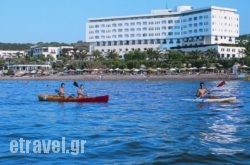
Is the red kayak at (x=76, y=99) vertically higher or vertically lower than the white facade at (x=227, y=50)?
lower

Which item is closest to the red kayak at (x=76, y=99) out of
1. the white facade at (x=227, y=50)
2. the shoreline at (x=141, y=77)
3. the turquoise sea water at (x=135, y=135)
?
the turquoise sea water at (x=135, y=135)

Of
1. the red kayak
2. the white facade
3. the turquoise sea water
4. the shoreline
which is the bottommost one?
the shoreline

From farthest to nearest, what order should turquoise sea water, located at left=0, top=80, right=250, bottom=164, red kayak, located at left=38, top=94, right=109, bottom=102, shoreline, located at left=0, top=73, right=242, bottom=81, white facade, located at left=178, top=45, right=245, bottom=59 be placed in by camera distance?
white facade, located at left=178, top=45, right=245, bottom=59 < shoreline, located at left=0, top=73, right=242, bottom=81 < red kayak, located at left=38, top=94, right=109, bottom=102 < turquoise sea water, located at left=0, top=80, right=250, bottom=164

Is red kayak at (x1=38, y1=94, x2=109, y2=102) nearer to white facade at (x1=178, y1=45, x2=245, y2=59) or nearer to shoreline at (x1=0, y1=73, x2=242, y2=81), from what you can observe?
shoreline at (x1=0, y1=73, x2=242, y2=81)

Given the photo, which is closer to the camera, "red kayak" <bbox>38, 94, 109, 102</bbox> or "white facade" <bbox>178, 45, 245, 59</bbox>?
"red kayak" <bbox>38, 94, 109, 102</bbox>

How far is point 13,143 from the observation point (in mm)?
19031

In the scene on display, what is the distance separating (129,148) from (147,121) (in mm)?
9145

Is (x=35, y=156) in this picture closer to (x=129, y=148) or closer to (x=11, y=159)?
(x=11, y=159)

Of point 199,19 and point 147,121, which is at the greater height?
point 199,19

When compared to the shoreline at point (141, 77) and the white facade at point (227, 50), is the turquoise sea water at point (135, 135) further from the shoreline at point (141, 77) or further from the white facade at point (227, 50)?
the white facade at point (227, 50)

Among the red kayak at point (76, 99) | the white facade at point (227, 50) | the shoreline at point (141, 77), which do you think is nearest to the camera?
the red kayak at point (76, 99)

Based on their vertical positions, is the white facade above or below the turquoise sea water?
above

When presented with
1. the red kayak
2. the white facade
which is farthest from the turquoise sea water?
the white facade

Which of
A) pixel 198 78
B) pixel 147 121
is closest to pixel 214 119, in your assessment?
pixel 147 121
